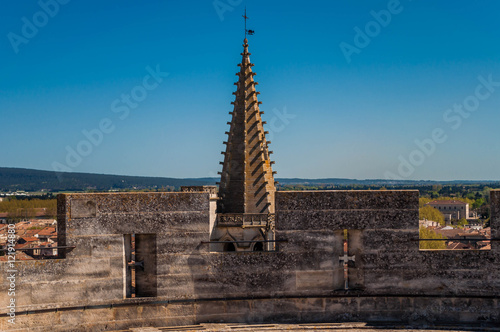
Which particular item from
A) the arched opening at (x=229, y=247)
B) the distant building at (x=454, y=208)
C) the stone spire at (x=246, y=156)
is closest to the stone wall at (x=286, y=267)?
the arched opening at (x=229, y=247)

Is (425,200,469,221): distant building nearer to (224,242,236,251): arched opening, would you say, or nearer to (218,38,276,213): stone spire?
(218,38,276,213): stone spire

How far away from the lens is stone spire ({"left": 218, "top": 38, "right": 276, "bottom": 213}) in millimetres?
21656

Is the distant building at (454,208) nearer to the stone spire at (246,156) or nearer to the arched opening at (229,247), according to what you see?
the stone spire at (246,156)

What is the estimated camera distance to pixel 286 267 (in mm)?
8969

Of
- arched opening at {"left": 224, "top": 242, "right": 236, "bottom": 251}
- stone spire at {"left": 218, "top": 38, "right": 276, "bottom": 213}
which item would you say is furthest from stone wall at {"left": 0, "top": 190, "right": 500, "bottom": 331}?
stone spire at {"left": 218, "top": 38, "right": 276, "bottom": 213}

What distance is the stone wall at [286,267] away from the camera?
867 cm

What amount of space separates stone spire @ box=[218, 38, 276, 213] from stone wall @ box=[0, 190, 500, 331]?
41.3ft

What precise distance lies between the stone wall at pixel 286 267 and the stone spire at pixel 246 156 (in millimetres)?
12600

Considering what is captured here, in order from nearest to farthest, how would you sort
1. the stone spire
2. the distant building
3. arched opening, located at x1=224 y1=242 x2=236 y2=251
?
arched opening, located at x1=224 y1=242 x2=236 y2=251 < the stone spire < the distant building

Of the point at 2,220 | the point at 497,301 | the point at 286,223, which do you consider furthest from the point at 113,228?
the point at 2,220

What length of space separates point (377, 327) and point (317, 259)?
141 cm

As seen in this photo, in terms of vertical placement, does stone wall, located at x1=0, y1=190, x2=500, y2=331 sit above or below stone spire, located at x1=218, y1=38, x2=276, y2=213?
below

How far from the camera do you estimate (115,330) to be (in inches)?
338

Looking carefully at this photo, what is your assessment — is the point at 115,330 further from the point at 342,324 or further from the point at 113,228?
the point at 342,324
